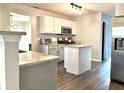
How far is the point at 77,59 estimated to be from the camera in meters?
3.99

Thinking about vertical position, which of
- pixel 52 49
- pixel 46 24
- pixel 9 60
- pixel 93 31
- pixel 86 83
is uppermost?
pixel 46 24

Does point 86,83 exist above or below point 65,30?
below

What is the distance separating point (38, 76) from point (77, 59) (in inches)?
95.7

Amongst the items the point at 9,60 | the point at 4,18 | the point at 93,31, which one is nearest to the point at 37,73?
the point at 9,60

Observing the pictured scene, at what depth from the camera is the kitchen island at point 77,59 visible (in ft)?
13.1

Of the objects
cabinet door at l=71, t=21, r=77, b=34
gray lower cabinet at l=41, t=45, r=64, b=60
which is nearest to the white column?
gray lower cabinet at l=41, t=45, r=64, b=60

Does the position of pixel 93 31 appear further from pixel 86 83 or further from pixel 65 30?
pixel 86 83

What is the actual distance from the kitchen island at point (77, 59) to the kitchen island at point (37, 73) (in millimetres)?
2095

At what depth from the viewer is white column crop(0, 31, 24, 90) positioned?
3.44 feet

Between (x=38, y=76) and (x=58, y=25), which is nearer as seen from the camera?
(x=38, y=76)

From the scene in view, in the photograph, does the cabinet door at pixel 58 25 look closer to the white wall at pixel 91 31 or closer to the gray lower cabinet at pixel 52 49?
the gray lower cabinet at pixel 52 49

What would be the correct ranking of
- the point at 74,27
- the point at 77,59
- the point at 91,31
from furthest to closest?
1. the point at 74,27
2. the point at 91,31
3. the point at 77,59

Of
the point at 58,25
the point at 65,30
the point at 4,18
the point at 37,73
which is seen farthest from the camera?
the point at 65,30

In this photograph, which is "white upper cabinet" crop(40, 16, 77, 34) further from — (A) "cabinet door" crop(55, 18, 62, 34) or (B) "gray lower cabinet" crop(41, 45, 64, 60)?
(B) "gray lower cabinet" crop(41, 45, 64, 60)
